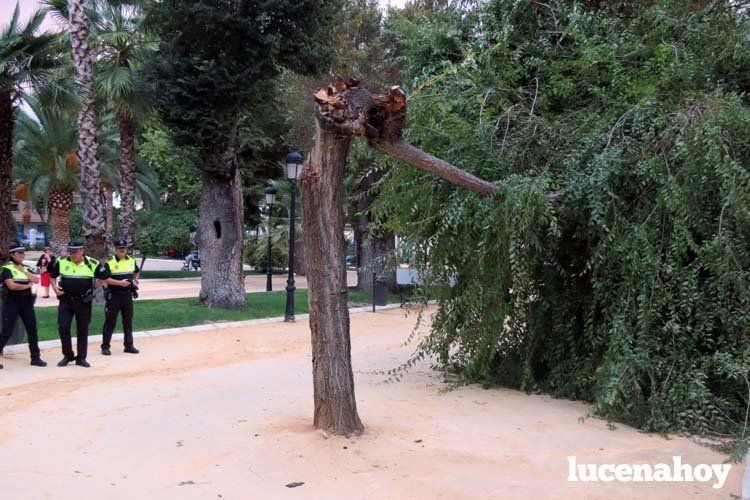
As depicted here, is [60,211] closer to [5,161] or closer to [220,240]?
[220,240]

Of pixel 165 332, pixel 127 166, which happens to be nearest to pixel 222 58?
pixel 165 332

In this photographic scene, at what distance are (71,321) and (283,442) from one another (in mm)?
5004

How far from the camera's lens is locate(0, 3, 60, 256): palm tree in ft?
42.8

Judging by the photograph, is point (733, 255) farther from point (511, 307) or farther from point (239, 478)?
point (239, 478)

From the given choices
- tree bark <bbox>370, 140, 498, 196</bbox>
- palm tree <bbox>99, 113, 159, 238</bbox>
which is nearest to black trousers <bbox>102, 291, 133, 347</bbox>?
tree bark <bbox>370, 140, 498, 196</bbox>

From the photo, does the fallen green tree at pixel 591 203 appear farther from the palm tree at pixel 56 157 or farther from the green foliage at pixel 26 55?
the palm tree at pixel 56 157

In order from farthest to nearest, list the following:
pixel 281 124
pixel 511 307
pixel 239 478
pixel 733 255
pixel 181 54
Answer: pixel 281 124 → pixel 181 54 → pixel 511 307 → pixel 733 255 → pixel 239 478

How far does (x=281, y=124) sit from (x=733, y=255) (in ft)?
79.8

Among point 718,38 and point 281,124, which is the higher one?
point 281,124

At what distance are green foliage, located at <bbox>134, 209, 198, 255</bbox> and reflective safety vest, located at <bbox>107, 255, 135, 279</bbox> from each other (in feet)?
109

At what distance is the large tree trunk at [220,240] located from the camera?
16234mm

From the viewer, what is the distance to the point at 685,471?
5.13 m

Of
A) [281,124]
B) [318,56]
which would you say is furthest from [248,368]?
[281,124]

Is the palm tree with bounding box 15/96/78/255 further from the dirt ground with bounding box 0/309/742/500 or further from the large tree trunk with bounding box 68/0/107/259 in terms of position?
the dirt ground with bounding box 0/309/742/500
